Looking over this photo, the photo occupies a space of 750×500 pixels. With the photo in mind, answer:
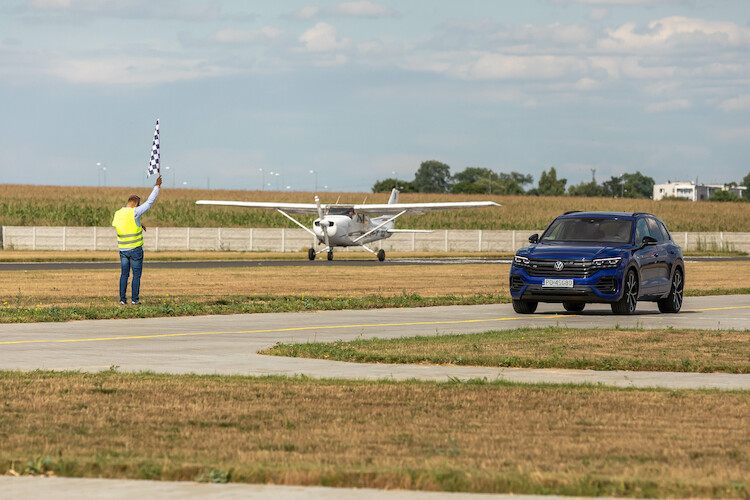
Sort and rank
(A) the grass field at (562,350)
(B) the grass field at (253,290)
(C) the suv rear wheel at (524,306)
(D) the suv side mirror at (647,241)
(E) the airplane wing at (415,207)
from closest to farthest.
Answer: (A) the grass field at (562,350), (B) the grass field at (253,290), (C) the suv rear wheel at (524,306), (D) the suv side mirror at (647,241), (E) the airplane wing at (415,207)

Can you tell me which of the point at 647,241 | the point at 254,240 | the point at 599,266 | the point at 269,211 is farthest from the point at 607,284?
the point at 269,211

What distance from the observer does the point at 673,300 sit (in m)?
21.5

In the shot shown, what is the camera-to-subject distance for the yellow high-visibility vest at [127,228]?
2067cm

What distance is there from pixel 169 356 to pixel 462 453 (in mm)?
6480

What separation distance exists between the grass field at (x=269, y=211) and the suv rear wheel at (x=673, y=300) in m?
44.8

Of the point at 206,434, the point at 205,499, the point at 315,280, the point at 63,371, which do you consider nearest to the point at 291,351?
the point at 63,371

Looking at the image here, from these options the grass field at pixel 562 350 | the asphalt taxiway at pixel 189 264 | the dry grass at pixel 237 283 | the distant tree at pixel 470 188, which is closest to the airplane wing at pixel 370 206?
the asphalt taxiway at pixel 189 264

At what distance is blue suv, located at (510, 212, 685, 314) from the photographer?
64.1 feet

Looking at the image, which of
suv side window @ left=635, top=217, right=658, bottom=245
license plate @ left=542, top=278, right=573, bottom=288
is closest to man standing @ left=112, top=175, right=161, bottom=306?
license plate @ left=542, top=278, right=573, bottom=288

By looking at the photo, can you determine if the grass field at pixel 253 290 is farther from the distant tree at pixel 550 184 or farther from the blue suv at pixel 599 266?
the distant tree at pixel 550 184

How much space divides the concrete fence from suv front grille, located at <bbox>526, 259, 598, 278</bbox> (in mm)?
48195

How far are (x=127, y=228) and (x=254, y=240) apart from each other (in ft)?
154

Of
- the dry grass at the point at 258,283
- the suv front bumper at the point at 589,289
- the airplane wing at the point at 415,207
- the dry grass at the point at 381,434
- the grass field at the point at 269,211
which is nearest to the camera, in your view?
the dry grass at the point at 381,434

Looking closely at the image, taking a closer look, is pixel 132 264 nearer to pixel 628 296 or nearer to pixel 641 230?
pixel 628 296
